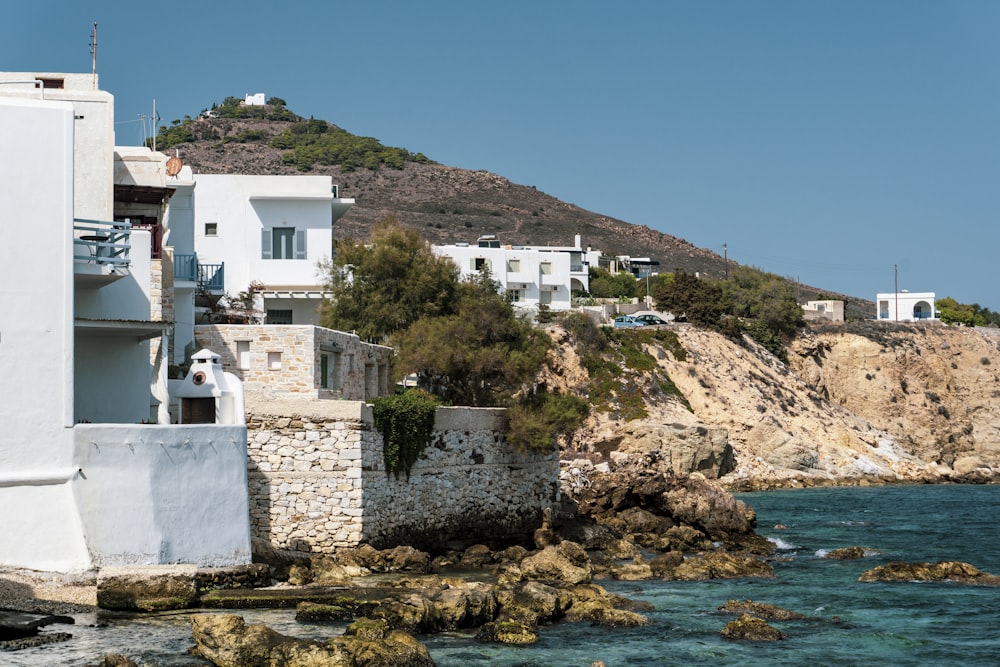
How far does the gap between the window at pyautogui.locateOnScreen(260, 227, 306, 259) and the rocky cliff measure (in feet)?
43.0

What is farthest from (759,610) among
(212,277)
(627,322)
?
(627,322)

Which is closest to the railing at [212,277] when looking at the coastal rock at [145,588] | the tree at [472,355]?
the tree at [472,355]

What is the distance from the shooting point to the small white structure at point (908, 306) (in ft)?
344

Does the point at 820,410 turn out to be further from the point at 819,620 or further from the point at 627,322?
the point at 819,620

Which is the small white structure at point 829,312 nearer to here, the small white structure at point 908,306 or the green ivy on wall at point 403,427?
the small white structure at point 908,306

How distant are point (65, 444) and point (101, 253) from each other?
4.43 metres

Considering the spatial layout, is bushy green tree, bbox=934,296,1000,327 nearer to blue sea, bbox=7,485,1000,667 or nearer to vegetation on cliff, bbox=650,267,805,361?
vegetation on cliff, bbox=650,267,805,361

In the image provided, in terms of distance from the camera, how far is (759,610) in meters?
26.3

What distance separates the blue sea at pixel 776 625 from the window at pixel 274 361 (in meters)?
10.3

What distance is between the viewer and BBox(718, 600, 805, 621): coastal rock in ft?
85.3

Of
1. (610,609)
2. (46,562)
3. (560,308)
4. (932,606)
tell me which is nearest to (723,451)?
(560,308)

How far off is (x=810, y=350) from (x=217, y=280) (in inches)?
2013

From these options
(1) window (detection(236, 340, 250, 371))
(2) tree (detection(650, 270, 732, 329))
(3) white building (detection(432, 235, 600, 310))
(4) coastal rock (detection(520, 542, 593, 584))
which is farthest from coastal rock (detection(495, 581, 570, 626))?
(2) tree (detection(650, 270, 732, 329))

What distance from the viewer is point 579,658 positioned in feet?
70.9
